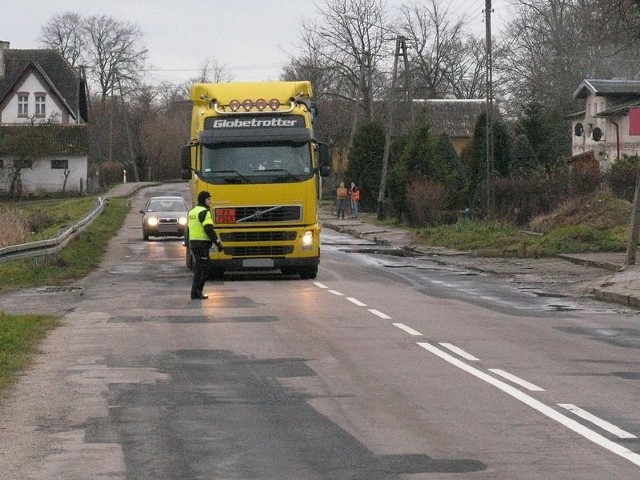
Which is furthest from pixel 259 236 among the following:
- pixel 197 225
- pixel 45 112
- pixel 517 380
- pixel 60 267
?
pixel 45 112

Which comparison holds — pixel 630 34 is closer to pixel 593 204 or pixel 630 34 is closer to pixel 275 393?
pixel 593 204

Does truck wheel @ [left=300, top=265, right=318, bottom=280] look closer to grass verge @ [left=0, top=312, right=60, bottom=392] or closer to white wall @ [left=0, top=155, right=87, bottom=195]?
grass verge @ [left=0, top=312, right=60, bottom=392]

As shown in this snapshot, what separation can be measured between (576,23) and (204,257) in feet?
202

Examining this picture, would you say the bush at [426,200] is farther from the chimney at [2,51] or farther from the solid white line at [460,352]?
the chimney at [2,51]

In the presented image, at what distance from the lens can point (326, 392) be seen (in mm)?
10773

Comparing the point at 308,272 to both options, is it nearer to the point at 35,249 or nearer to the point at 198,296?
the point at 198,296

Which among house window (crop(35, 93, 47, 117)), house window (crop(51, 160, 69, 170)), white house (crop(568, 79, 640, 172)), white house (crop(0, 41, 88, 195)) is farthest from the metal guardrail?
house window (crop(35, 93, 47, 117))

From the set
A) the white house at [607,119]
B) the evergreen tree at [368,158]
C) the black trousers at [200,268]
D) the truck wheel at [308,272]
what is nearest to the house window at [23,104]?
the evergreen tree at [368,158]

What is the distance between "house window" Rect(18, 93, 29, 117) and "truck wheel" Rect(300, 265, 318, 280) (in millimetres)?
68775

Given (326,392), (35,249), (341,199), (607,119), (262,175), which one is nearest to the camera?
(326,392)

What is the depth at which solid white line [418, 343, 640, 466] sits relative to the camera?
8.24 meters

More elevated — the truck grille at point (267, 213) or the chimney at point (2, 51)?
the chimney at point (2, 51)

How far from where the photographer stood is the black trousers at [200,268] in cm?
2003

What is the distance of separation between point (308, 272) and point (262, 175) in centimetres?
252
